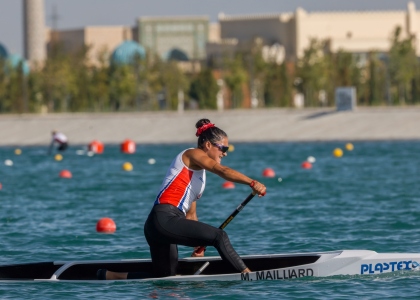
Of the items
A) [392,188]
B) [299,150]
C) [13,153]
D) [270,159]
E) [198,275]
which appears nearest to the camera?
[198,275]

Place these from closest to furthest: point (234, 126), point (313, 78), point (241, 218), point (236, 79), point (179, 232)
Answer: point (179, 232), point (241, 218), point (234, 126), point (313, 78), point (236, 79)

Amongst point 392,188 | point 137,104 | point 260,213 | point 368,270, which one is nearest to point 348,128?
point 137,104

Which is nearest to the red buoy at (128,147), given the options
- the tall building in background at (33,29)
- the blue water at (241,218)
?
the blue water at (241,218)

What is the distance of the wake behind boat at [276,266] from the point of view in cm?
1395

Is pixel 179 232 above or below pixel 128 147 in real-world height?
above

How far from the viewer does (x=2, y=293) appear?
1381cm

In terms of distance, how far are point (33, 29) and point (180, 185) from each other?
115m

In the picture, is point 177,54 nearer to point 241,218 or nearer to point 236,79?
point 236,79

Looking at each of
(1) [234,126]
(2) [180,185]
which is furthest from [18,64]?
(2) [180,185]

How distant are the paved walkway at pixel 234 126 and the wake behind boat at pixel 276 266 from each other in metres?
47.6

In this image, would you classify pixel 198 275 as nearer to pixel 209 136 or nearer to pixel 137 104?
pixel 209 136

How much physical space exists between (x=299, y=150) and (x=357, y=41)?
2653 inches

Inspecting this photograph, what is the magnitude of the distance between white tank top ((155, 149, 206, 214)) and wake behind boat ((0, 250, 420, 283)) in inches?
41.5

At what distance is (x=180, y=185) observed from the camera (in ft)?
43.0
